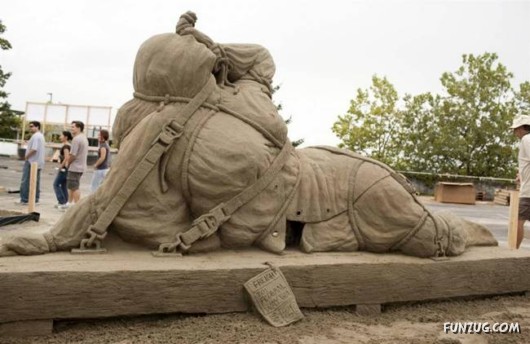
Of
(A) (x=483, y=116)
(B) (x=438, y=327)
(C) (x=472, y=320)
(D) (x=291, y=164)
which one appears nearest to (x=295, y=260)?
(D) (x=291, y=164)

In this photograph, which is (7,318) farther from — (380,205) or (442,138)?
(442,138)

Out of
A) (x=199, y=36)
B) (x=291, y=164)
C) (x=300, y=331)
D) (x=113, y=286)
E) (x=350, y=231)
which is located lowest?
(x=300, y=331)

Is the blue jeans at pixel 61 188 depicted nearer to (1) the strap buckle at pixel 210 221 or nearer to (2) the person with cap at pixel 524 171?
(1) the strap buckle at pixel 210 221

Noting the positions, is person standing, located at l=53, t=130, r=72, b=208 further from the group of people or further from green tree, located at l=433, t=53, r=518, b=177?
green tree, located at l=433, t=53, r=518, b=177

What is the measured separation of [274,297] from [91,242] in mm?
1033

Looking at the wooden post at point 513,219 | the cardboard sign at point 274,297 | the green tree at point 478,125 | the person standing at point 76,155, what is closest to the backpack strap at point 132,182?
the cardboard sign at point 274,297

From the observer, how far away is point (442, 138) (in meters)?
20.8

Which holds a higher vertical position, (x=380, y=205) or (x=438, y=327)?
(x=380, y=205)

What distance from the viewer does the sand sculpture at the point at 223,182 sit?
9.37 ft

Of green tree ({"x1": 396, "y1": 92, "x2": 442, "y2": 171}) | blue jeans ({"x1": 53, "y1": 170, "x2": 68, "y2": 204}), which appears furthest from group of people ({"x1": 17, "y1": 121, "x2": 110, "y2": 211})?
green tree ({"x1": 396, "y1": 92, "x2": 442, "y2": 171})

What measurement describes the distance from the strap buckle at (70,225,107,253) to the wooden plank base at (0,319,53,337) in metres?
0.44

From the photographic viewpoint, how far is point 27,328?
240cm

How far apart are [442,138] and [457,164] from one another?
1.50 m

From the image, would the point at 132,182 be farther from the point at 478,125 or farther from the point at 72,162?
the point at 478,125
